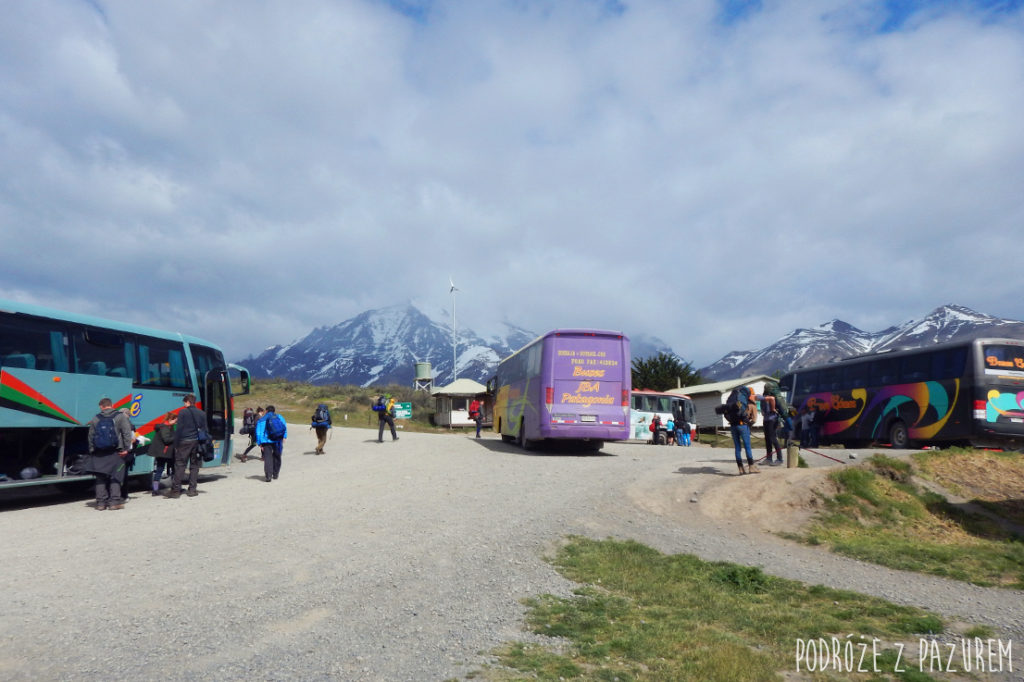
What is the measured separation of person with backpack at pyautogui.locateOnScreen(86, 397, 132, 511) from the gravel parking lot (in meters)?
0.43

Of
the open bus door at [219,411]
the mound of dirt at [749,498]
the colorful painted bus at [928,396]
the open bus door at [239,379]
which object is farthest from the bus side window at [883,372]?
the open bus door at [219,411]

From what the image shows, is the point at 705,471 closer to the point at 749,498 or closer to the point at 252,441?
the point at 749,498

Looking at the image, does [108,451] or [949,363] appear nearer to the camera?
[108,451]

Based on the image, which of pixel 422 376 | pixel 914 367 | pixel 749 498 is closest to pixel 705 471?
pixel 749 498

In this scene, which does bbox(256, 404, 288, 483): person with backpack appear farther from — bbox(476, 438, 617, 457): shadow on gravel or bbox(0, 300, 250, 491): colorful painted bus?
bbox(476, 438, 617, 457): shadow on gravel

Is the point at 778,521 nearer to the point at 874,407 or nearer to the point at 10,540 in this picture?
the point at 10,540

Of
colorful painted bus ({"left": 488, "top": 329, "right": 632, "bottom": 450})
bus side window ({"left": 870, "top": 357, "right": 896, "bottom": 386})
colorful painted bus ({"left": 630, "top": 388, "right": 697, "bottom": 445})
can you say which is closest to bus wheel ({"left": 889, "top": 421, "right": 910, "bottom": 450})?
bus side window ({"left": 870, "top": 357, "right": 896, "bottom": 386})

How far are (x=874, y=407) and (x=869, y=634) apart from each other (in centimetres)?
2022

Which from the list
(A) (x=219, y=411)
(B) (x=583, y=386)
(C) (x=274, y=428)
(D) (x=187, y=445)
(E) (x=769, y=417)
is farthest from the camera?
(B) (x=583, y=386)

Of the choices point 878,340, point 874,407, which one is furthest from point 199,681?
point 878,340

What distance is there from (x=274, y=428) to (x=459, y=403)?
34689 millimetres

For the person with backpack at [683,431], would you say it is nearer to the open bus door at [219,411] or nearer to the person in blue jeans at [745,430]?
the person in blue jeans at [745,430]

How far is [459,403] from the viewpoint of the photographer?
49844 mm

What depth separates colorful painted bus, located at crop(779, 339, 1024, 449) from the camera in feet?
61.4
